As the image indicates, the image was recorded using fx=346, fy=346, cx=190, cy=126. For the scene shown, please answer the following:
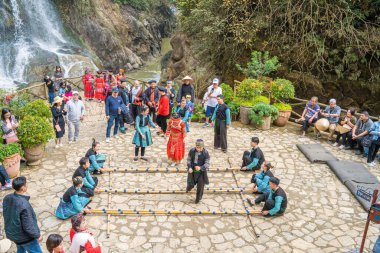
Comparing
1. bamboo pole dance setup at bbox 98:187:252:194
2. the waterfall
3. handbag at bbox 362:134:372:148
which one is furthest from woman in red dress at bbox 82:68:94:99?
handbag at bbox 362:134:372:148

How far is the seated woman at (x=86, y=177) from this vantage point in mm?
7219

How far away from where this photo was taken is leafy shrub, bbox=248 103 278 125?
11953mm

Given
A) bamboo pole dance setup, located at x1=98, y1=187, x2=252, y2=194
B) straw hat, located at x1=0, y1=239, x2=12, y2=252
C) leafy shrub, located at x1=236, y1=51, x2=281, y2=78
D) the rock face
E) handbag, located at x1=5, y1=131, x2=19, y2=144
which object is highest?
the rock face

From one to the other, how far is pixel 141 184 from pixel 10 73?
60.9 feet

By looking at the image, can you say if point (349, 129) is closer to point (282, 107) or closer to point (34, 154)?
point (282, 107)

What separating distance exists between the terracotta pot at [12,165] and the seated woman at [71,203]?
2191mm

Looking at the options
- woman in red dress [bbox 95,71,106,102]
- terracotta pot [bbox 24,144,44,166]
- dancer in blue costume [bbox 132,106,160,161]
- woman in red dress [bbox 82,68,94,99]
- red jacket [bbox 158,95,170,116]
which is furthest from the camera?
woman in red dress [bbox 82,68,94,99]

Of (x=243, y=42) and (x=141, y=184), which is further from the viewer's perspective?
(x=243, y=42)

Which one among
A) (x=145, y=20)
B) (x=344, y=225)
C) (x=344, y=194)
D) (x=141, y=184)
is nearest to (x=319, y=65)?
(x=344, y=194)

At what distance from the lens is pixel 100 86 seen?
51.1 feet

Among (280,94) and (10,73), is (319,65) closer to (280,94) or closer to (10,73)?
(280,94)

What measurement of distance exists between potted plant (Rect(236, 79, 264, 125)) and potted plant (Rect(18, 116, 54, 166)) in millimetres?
6625

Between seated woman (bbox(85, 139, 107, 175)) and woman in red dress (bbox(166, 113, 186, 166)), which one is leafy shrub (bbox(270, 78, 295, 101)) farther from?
seated woman (bbox(85, 139, 107, 175))

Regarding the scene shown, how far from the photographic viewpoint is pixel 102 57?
103ft
